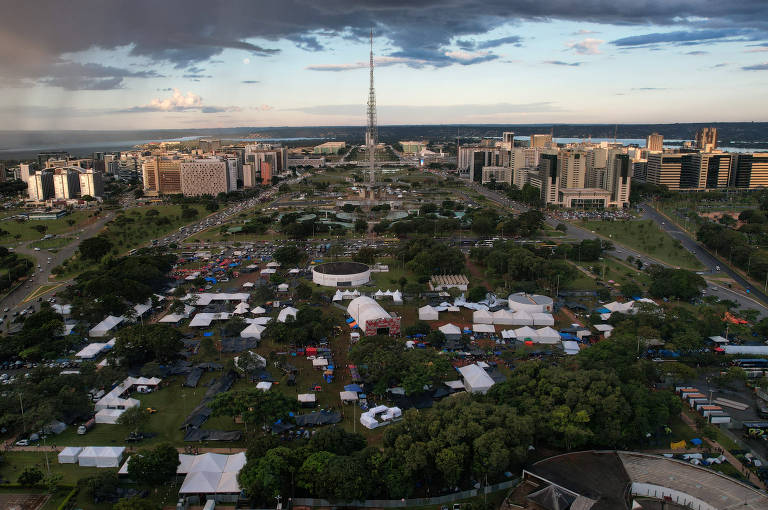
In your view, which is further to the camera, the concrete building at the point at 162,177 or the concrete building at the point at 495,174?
the concrete building at the point at 495,174

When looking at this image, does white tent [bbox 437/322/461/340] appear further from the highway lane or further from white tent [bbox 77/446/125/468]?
the highway lane

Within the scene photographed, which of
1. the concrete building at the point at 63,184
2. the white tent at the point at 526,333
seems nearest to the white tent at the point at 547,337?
the white tent at the point at 526,333

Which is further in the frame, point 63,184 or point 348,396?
point 63,184

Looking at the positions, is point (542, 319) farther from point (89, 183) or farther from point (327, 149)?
point (327, 149)

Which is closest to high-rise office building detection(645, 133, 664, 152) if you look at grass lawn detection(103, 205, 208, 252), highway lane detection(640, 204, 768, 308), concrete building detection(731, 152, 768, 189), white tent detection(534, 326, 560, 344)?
concrete building detection(731, 152, 768, 189)

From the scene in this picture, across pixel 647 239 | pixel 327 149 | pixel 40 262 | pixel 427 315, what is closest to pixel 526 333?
pixel 427 315

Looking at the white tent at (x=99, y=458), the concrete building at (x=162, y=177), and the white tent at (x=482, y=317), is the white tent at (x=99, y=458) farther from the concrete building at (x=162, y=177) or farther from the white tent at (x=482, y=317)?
the concrete building at (x=162, y=177)
